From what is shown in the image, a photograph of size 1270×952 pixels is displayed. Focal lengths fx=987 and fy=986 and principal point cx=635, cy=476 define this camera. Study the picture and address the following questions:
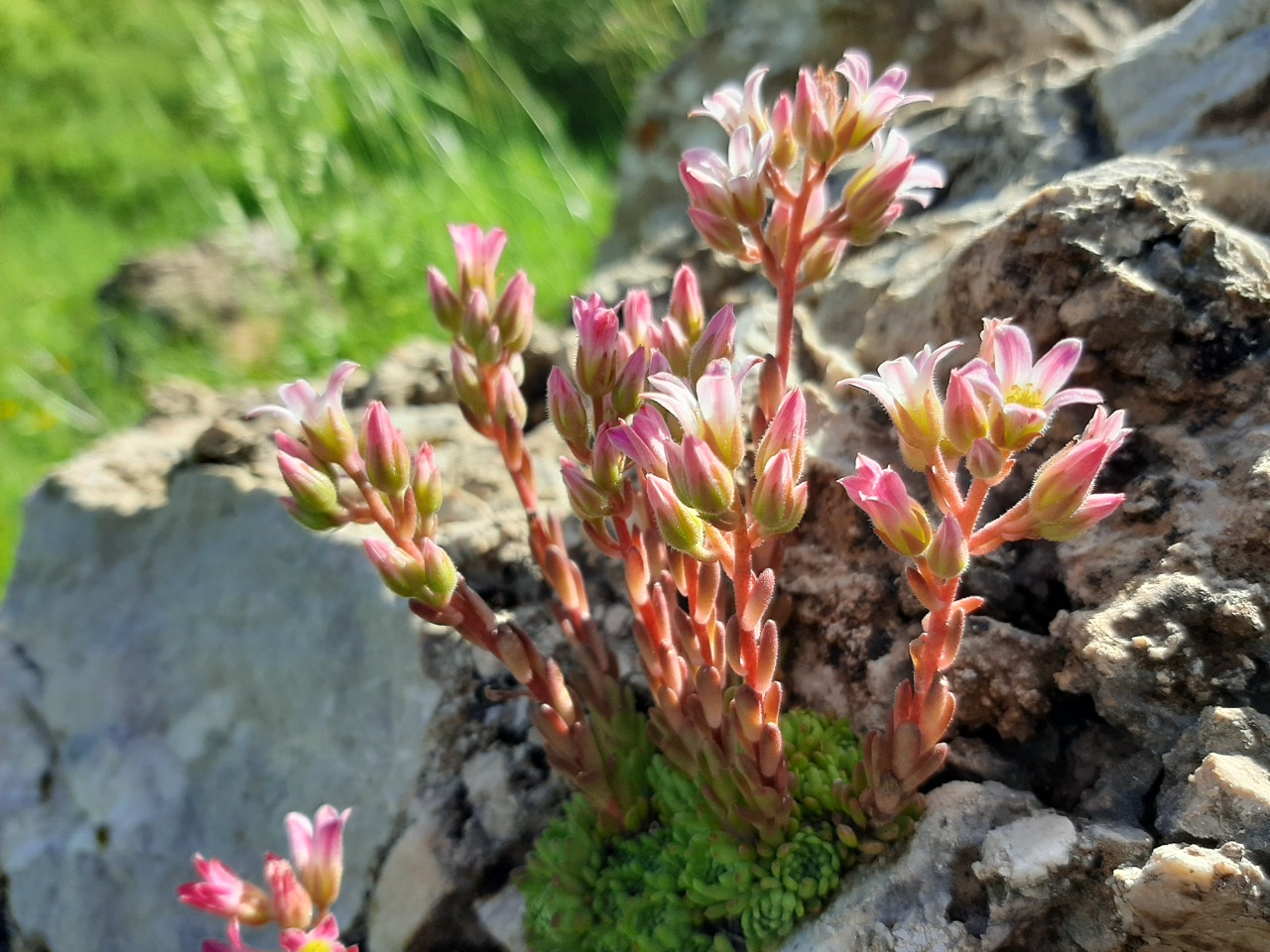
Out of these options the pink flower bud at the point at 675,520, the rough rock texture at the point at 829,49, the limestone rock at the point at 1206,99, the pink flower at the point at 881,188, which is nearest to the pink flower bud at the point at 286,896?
the pink flower bud at the point at 675,520

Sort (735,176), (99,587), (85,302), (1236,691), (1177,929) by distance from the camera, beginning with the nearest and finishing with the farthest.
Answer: (1177,929), (1236,691), (735,176), (99,587), (85,302)

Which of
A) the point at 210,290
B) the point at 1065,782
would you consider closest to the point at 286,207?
the point at 210,290

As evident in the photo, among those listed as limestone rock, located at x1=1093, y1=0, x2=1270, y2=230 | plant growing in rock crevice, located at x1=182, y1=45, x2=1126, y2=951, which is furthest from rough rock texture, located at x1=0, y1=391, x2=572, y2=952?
limestone rock, located at x1=1093, y1=0, x2=1270, y2=230

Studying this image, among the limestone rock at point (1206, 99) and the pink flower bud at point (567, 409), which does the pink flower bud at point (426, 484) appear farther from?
the limestone rock at point (1206, 99)

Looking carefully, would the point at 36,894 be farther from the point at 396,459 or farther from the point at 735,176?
the point at 735,176

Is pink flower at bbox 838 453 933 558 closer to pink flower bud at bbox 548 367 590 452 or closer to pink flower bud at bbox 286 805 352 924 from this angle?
pink flower bud at bbox 548 367 590 452

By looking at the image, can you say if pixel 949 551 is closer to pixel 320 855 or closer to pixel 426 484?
pixel 426 484
